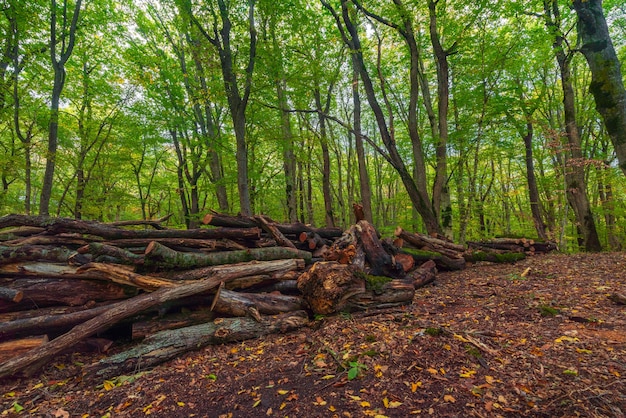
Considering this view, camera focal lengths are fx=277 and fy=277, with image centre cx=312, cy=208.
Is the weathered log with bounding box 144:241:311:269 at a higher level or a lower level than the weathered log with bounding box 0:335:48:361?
higher

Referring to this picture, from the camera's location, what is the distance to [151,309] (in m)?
4.09

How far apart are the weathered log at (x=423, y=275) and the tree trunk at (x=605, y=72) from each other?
12.2ft

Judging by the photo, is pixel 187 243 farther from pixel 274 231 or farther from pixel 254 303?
pixel 254 303

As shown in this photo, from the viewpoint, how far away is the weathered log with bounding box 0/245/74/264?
4.18 meters

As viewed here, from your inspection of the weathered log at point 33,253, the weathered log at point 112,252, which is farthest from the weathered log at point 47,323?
the weathered log at point 33,253

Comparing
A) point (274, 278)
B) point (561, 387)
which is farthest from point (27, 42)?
point (561, 387)

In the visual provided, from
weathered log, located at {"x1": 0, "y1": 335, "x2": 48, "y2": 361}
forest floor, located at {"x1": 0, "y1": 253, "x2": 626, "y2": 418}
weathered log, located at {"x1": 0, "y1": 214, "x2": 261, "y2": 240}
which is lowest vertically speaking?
forest floor, located at {"x1": 0, "y1": 253, "x2": 626, "y2": 418}

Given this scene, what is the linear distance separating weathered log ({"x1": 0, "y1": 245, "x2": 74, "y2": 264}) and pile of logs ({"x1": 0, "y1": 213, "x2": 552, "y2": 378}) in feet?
0.04

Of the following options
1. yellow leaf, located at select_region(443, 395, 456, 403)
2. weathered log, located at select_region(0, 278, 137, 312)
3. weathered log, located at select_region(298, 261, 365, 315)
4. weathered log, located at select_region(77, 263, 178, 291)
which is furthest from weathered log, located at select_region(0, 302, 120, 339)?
yellow leaf, located at select_region(443, 395, 456, 403)

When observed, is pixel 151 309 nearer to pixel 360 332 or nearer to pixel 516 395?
pixel 360 332

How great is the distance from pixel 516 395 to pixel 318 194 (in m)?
33.1

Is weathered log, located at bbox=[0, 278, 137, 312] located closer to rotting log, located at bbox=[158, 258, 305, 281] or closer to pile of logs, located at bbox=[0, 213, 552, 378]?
pile of logs, located at bbox=[0, 213, 552, 378]

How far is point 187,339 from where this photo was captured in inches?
150

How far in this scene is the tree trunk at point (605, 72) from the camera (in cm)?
423
